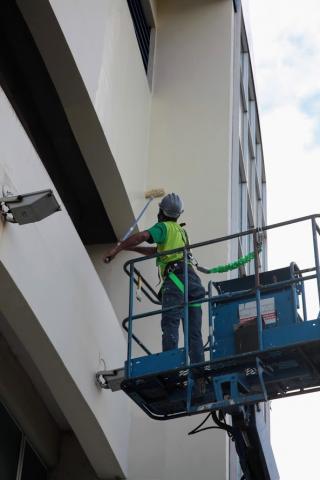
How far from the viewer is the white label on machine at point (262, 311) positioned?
8.69 m

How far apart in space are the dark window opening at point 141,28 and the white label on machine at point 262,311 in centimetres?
692

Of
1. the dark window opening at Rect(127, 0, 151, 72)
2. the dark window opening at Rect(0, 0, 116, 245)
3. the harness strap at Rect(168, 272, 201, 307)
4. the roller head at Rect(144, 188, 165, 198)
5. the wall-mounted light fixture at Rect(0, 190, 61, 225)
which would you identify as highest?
the dark window opening at Rect(127, 0, 151, 72)

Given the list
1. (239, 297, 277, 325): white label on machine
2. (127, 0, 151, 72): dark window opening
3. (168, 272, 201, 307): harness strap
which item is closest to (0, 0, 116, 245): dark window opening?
(168, 272, 201, 307): harness strap

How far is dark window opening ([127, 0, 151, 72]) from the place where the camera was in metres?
14.4

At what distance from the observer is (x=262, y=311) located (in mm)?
8781

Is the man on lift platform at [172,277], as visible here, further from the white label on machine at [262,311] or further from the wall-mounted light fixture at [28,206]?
the wall-mounted light fixture at [28,206]

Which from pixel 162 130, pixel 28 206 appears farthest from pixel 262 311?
pixel 162 130

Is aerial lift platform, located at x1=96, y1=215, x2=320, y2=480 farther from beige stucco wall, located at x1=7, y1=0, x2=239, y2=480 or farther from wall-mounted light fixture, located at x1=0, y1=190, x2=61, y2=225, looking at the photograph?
wall-mounted light fixture, located at x1=0, y1=190, x2=61, y2=225

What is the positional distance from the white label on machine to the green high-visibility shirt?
1.02 m

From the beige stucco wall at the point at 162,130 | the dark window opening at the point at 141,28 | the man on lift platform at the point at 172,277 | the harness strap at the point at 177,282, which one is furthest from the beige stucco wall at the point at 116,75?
the harness strap at the point at 177,282

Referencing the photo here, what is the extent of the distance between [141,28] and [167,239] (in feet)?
20.6

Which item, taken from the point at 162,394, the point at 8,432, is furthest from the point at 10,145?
the point at 8,432

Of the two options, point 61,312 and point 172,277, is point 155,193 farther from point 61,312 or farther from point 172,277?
point 61,312

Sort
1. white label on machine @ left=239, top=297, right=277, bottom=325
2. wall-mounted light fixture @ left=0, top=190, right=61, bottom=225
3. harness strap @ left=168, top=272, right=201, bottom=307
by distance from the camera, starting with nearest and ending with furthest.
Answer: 1. wall-mounted light fixture @ left=0, top=190, right=61, bottom=225
2. white label on machine @ left=239, top=297, right=277, bottom=325
3. harness strap @ left=168, top=272, right=201, bottom=307
